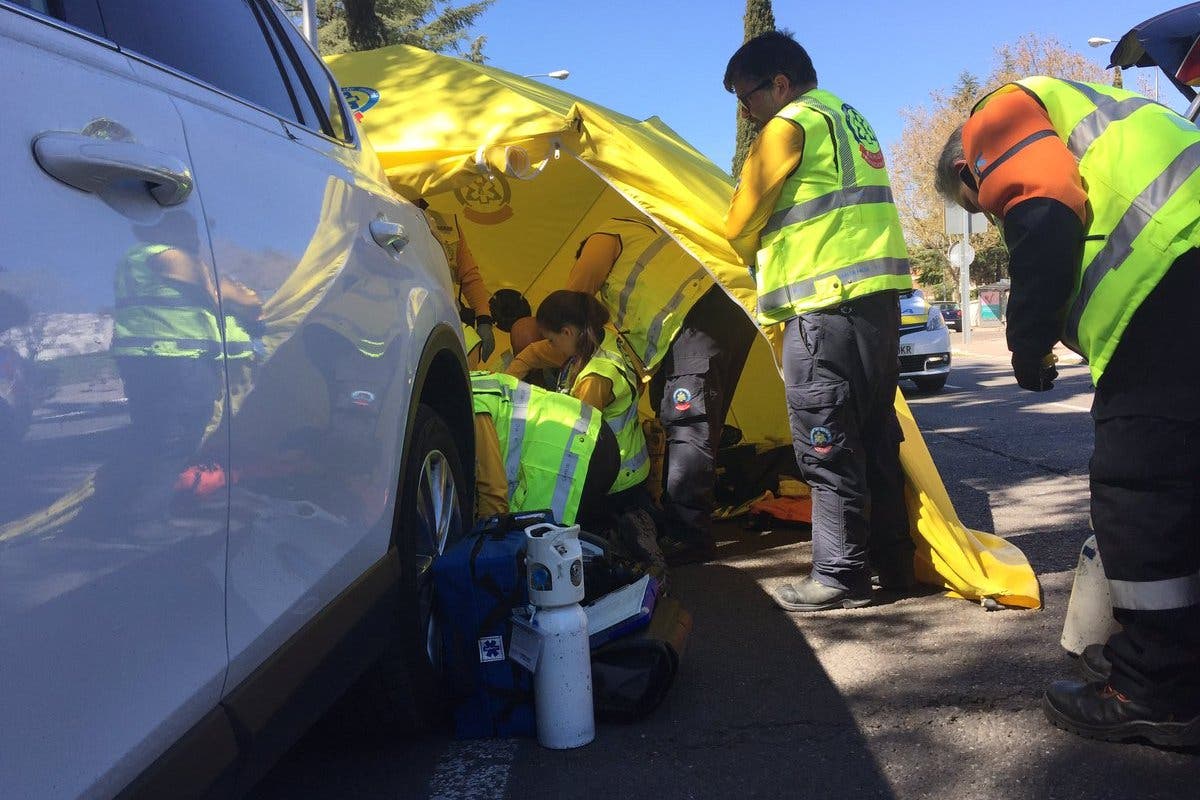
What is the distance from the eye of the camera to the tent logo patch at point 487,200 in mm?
6078

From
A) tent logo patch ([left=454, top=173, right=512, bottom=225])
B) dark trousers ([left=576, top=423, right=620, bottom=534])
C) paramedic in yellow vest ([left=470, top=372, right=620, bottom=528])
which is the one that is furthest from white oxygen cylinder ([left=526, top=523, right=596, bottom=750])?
tent logo patch ([left=454, top=173, right=512, bottom=225])

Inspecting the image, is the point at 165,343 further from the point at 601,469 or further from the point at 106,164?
the point at 601,469

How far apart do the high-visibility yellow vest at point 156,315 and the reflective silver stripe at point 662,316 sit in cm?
320

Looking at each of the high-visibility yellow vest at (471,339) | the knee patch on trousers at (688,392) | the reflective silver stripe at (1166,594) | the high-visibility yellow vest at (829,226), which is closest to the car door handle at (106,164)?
the reflective silver stripe at (1166,594)

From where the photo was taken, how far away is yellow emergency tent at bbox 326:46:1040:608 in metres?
3.83

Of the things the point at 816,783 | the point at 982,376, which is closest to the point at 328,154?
the point at 816,783

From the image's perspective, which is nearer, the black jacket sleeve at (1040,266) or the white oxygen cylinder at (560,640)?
the black jacket sleeve at (1040,266)

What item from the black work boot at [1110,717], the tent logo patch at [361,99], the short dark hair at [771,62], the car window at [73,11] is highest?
→ the tent logo patch at [361,99]

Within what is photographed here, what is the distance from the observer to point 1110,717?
8.42ft

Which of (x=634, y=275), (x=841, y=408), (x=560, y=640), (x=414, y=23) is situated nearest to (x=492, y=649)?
(x=560, y=640)

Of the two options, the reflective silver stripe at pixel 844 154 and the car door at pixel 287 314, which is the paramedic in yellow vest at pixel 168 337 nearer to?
the car door at pixel 287 314

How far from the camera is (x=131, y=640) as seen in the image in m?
1.22

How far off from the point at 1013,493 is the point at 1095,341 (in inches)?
132

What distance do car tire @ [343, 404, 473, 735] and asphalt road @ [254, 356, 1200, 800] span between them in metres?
0.11
